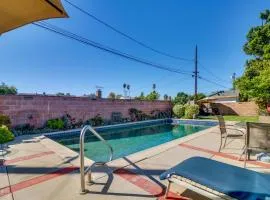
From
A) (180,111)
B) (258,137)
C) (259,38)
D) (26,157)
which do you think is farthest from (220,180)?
(259,38)

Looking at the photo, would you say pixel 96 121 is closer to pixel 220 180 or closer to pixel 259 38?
pixel 220 180

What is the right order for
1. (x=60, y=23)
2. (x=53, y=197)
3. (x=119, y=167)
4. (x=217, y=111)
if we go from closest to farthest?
(x=53, y=197)
(x=119, y=167)
(x=60, y=23)
(x=217, y=111)

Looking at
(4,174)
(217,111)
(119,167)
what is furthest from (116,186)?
(217,111)

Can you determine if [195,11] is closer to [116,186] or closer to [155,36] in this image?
[155,36]

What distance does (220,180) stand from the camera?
9.09 feet

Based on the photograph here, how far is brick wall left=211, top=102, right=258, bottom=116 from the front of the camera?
21844 millimetres

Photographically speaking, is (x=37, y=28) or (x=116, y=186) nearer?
(x=116, y=186)

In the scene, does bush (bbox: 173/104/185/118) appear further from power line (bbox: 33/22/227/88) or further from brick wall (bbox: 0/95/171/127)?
brick wall (bbox: 0/95/171/127)

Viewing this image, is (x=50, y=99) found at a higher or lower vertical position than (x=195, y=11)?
lower

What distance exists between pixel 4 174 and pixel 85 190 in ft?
6.96

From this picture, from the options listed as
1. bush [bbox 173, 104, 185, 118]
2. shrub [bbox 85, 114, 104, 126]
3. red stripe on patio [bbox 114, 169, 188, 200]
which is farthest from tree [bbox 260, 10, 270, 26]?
red stripe on patio [bbox 114, 169, 188, 200]

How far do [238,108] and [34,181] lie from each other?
78.2 feet

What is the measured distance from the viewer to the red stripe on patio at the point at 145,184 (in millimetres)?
3270

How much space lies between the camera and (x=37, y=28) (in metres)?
10.8
